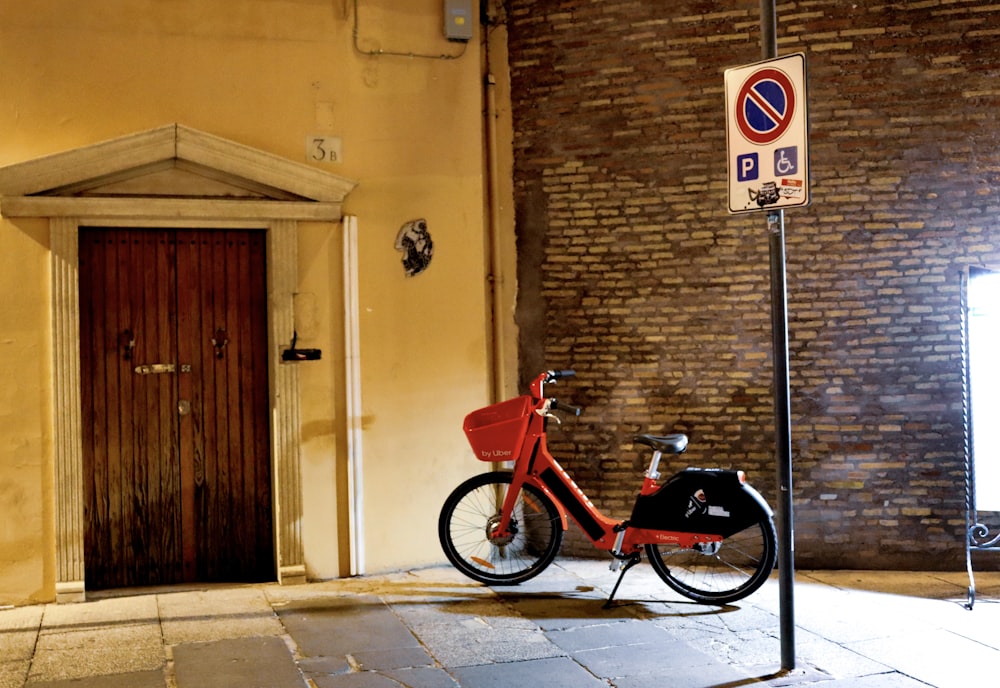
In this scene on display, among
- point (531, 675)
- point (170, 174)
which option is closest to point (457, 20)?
point (170, 174)

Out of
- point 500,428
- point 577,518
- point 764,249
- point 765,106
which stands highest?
point 765,106

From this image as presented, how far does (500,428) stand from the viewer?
258 inches

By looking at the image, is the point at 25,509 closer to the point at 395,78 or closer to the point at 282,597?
the point at 282,597

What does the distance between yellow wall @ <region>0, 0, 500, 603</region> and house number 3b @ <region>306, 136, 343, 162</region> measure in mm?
47

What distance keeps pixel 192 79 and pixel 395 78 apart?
141 cm

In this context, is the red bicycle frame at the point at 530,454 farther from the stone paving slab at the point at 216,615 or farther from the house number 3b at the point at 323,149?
the house number 3b at the point at 323,149

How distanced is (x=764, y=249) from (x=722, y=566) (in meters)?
2.31

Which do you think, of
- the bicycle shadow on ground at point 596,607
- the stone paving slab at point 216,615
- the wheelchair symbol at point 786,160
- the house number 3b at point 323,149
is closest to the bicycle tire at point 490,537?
the bicycle shadow on ground at point 596,607

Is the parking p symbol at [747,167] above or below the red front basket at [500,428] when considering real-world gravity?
above

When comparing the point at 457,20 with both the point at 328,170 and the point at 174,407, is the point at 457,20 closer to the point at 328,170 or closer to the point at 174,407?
the point at 328,170

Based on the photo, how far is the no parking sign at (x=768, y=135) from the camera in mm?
4711

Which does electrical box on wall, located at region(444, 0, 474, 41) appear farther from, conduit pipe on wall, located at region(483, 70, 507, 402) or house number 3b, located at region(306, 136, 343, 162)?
house number 3b, located at region(306, 136, 343, 162)

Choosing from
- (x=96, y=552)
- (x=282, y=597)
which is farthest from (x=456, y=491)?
(x=96, y=552)

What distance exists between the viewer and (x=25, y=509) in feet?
20.9
